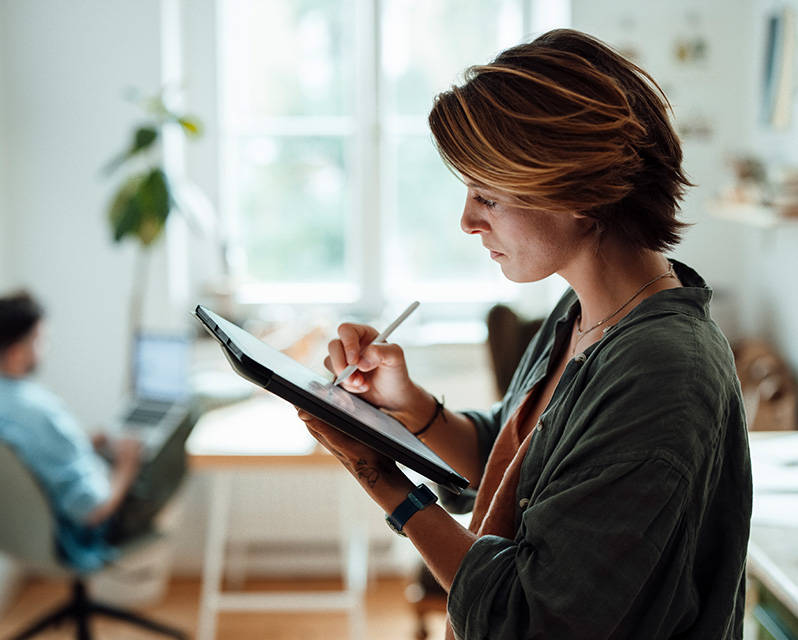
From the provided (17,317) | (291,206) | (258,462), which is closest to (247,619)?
Answer: (258,462)

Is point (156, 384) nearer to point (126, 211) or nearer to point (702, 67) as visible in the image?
point (126, 211)

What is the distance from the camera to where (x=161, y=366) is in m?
2.65

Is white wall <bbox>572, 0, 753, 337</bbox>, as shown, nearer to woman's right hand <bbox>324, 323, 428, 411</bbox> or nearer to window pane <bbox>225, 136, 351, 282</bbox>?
window pane <bbox>225, 136, 351, 282</bbox>

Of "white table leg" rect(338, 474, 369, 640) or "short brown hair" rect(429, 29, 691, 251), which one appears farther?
"white table leg" rect(338, 474, 369, 640)

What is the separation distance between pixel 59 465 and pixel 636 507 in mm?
1962

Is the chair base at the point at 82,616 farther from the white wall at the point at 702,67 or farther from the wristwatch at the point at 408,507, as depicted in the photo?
the white wall at the point at 702,67

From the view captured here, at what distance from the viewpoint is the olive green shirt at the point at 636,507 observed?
74 cm

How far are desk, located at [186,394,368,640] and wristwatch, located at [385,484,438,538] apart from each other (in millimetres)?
1321

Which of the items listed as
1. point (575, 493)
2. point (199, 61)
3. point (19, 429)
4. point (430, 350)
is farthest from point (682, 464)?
point (199, 61)

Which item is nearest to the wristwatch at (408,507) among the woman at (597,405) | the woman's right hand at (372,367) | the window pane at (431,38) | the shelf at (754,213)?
the woman at (597,405)

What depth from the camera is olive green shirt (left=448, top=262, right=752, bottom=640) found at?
74cm

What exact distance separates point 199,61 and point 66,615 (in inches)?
80.9

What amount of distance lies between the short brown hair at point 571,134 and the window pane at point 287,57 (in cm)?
251

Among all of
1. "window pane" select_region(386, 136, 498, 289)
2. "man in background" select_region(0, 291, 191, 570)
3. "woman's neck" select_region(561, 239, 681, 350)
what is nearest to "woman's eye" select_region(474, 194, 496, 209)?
"woman's neck" select_region(561, 239, 681, 350)
